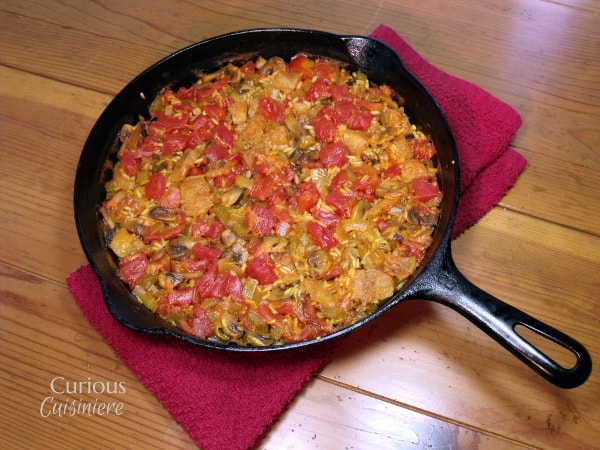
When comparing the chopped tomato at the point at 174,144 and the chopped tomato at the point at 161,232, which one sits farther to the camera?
the chopped tomato at the point at 174,144

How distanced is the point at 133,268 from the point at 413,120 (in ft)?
4.69

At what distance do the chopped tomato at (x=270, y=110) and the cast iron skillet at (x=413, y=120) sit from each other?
27 cm

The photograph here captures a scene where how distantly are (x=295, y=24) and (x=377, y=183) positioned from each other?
1.32 metres

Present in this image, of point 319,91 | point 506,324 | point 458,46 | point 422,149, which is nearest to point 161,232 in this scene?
point 319,91

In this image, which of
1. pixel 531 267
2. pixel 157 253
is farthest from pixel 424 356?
pixel 157 253

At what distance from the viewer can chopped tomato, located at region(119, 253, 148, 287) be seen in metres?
2.45

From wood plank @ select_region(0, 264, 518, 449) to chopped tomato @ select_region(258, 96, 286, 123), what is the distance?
1.23 m

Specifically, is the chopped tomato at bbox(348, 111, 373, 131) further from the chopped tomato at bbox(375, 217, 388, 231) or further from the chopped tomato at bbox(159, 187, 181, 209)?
the chopped tomato at bbox(159, 187, 181, 209)

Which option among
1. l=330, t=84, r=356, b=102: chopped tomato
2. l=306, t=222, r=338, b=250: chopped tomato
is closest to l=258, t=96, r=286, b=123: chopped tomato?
l=330, t=84, r=356, b=102: chopped tomato

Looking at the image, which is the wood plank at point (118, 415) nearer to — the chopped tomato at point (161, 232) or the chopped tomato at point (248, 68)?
the chopped tomato at point (161, 232)

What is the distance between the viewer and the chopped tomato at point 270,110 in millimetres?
2775

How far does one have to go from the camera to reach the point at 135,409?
248cm

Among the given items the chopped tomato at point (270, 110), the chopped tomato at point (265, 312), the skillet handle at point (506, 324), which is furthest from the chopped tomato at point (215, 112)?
the skillet handle at point (506, 324)

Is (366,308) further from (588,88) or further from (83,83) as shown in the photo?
(83,83)
